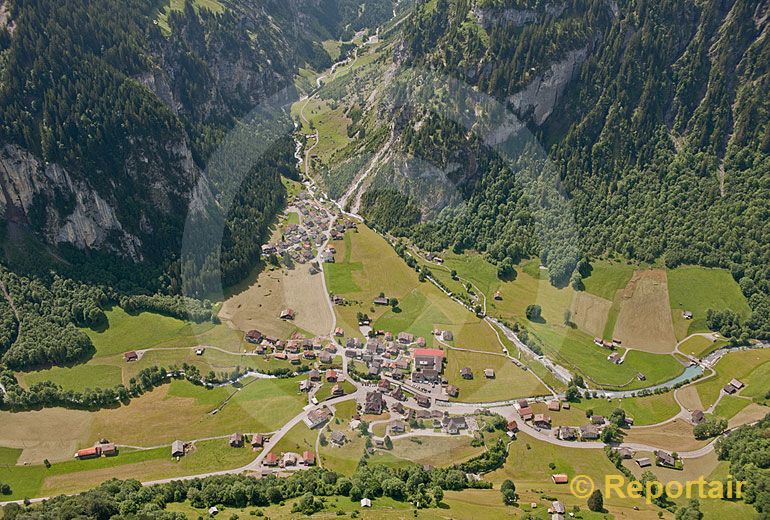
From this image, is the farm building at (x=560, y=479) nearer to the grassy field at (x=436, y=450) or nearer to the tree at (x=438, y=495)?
the grassy field at (x=436, y=450)

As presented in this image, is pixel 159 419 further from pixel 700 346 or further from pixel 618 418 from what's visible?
pixel 700 346

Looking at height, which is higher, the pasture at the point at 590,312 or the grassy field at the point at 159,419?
the pasture at the point at 590,312

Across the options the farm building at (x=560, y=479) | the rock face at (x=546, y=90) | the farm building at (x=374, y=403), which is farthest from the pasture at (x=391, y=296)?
the rock face at (x=546, y=90)

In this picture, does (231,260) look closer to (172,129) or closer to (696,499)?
(172,129)

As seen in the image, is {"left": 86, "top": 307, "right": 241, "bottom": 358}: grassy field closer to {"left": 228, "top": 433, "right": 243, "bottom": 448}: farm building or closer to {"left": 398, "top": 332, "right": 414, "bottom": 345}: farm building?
{"left": 228, "top": 433, "right": 243, "bottom": 448}: farm building

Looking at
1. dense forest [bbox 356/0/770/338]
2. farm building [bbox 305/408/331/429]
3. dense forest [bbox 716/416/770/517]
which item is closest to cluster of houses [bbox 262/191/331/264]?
dense forest [bbox 356/0/770/338]

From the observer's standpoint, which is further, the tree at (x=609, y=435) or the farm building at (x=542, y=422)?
the farm building at (x=542, y=422)

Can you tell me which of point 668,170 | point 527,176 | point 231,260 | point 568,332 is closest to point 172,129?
point 231,260
